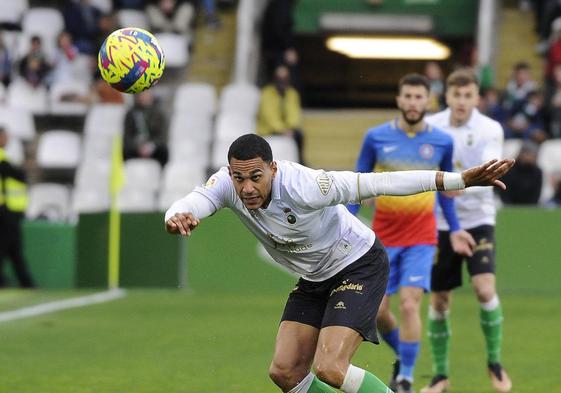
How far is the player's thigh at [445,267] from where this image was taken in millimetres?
10141

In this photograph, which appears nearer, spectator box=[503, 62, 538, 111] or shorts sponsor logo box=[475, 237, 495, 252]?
shorts sponsor logo box=[475, 237, 495, 252]

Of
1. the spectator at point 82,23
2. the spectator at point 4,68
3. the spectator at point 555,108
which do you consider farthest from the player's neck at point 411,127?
the spectator at point 4,68

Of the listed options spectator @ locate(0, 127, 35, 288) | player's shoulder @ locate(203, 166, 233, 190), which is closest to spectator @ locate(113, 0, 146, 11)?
spectator @ locate(0, 127, 35, 288)

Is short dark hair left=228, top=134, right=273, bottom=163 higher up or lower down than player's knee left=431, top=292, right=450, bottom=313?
higher up

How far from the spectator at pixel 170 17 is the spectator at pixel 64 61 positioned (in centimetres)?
146

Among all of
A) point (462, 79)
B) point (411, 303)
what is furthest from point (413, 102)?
point (411, 303)

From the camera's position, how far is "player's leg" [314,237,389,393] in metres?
7.18

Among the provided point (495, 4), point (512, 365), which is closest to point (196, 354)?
point (512, 365)

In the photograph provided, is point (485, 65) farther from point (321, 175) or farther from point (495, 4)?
point (321, 175)

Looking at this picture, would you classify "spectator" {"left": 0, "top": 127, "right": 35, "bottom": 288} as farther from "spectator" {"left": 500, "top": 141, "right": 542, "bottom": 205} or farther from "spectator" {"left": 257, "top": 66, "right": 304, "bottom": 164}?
"spectator" {"left": 500, "top": 141, "right": 542, "bottom": 205}

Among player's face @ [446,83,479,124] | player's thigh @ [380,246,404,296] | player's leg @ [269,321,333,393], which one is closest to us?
player's leg @ [269,321,333,393]

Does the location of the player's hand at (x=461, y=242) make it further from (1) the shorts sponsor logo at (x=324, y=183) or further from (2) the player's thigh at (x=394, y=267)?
(1) the shorts sponsor logo at (x=324, y=183)

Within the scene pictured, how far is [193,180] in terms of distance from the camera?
69.6 ft

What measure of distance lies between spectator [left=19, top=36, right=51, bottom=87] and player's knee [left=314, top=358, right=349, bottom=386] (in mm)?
16714
